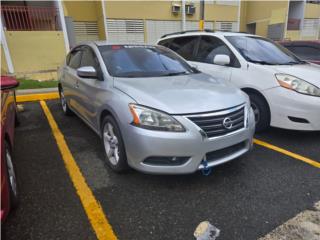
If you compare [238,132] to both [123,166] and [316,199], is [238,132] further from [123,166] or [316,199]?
[123,166]

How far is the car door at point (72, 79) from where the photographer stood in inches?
173

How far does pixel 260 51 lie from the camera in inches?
182

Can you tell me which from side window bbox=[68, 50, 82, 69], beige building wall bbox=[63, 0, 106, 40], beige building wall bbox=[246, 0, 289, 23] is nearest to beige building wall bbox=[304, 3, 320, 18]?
beige building wall bbox=[246, 0, 289, 23]

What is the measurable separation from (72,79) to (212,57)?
8.35ft

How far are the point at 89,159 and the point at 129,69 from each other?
1.32 metres

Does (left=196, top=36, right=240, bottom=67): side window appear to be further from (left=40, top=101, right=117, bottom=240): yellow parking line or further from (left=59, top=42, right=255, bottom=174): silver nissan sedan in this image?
(left=40, top=101, right=117, bottom=240): yellow parking line

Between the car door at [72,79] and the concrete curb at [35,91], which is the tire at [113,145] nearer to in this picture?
the car door at [72,79]

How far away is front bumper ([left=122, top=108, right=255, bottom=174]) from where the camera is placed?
100 inches

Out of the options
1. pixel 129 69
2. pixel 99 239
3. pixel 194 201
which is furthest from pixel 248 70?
pixel 99 239

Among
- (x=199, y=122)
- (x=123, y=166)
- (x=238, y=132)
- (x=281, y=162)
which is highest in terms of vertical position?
(x=199, y=122)

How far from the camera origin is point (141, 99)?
9.01 feet

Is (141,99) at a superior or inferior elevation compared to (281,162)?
superior

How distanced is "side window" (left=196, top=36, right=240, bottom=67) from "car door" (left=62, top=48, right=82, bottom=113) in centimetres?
229

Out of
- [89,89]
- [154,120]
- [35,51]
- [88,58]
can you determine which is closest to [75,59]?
[88,58]
